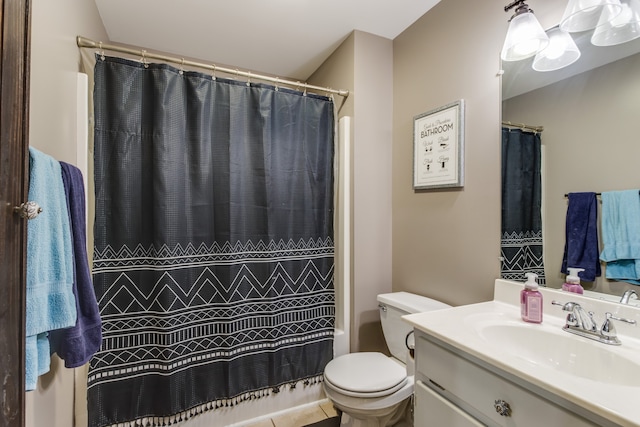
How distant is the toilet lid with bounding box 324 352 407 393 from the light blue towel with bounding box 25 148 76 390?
A: 1132mm

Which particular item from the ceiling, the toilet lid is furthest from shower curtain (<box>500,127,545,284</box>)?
the ceiling

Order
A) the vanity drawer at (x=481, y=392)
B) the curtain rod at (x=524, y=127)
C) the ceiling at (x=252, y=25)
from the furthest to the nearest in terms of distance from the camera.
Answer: the ceiling at (x=252, y=25)
the curtain rod at (x=524, y=127)
the vanity drawer at (x=481, y=392)

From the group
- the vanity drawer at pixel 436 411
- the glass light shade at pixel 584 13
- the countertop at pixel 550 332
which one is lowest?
the vanity drawer at pixel 436 411

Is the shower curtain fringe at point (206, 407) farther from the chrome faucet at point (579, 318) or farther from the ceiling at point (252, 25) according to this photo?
the ceiling at point (252, 25)

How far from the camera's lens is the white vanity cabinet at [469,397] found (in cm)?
71

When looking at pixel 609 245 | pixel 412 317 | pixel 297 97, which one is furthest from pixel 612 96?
pixel 297 97

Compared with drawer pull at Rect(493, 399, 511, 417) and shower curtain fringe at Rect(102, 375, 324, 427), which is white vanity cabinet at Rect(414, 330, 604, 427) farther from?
shower curtain fringe at Rect(102, 375, 324, 427)

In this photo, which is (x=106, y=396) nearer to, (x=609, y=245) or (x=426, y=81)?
(x=609, y=245)

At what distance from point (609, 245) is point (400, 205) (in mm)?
1035

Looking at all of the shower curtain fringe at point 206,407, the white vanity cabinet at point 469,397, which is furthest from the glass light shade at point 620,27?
the shower curtain fringe at point 206,407

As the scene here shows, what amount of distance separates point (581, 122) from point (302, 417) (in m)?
2.04

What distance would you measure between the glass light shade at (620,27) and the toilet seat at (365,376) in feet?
5.22

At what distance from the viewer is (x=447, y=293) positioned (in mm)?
1567

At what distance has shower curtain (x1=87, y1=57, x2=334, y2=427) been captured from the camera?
4.79 feet
